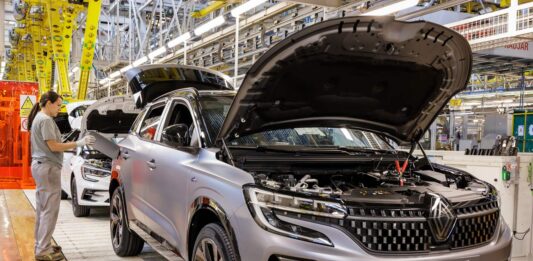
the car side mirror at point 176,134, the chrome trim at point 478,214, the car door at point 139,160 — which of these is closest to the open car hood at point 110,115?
the car door at point 139,160

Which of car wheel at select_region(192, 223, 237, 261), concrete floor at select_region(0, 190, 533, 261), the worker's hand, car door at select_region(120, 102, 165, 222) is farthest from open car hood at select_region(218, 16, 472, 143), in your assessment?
concrete floor at select_region(0, 190, 533, 261)

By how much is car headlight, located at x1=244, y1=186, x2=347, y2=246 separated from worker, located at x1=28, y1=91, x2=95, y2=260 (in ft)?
8.89

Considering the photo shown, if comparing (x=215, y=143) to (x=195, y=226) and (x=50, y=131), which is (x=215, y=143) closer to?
(x=195, y=226)

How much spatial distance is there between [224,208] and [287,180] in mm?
394

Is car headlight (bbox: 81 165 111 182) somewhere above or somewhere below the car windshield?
below

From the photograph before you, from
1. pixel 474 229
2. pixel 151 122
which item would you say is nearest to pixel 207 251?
pixel 474 229

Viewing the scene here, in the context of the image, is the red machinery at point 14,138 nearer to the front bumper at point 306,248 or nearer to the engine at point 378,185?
the engine at point 378,185

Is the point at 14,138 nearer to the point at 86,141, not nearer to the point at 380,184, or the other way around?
the point at 86,141

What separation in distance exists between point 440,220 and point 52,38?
16.4 meters

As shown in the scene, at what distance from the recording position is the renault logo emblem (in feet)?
8.56

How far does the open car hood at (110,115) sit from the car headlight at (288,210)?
214 inches

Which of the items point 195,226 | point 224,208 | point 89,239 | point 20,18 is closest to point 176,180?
point 195,226

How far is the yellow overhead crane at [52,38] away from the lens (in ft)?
48.8

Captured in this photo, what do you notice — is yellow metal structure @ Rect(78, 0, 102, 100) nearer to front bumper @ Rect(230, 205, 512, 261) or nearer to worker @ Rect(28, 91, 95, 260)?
worker @ Rect(28, 91, 95, 260)
